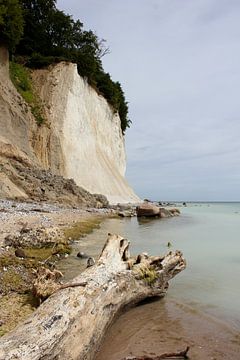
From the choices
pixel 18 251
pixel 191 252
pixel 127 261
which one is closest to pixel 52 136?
pixel 191 252

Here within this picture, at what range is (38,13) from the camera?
37.3m

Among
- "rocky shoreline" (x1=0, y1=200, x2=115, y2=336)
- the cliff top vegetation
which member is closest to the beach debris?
"rocky shoreline" (x1=0, y1=200, x2=115, y2=336)

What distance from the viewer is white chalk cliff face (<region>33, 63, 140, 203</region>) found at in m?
32.1

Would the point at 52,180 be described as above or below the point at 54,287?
above

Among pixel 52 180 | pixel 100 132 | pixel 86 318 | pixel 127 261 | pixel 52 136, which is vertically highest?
pixel 100 132

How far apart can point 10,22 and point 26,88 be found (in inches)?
224

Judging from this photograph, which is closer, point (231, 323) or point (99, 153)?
point (231, 323)

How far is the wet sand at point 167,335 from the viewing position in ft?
13.5

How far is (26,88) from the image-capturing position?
31938 millimetres

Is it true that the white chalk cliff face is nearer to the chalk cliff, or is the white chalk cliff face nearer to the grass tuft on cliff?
the chalk cliff

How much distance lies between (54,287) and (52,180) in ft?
64.7

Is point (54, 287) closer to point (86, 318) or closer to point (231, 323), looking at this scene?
point (86, 318)

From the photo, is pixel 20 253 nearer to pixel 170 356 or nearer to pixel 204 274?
pixel 204 274

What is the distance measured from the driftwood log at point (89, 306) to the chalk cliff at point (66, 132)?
50.4ft
